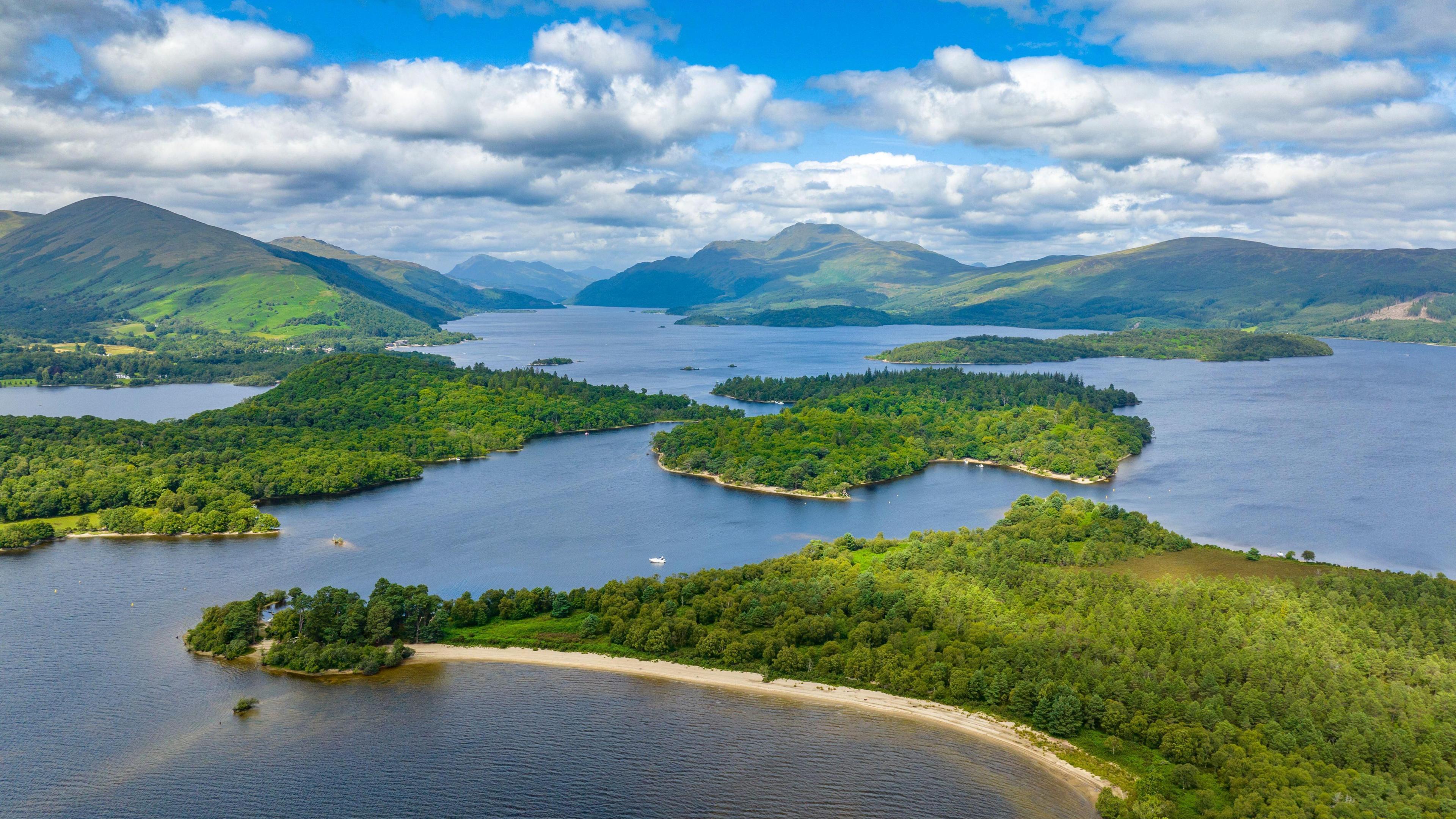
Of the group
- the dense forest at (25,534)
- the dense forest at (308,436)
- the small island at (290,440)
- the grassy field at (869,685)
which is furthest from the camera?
the dense forest at (308,436)

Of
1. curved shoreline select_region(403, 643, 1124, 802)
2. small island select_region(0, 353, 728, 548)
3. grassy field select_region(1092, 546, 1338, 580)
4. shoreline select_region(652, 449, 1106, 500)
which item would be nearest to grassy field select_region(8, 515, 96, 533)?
small island select_region(0, 353, 728, 548)

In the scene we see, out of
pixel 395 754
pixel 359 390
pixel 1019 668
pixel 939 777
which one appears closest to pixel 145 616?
pixel 395 754

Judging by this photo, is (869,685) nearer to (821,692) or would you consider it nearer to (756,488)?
(821,692)

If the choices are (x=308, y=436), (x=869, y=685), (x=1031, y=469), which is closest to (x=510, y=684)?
(x=869, y=685)

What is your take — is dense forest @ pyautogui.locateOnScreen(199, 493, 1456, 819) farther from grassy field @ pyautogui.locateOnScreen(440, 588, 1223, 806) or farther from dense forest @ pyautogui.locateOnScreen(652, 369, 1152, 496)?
dense forest @ pyautogui.locateOnScreen(652, 369, 1152, 496)

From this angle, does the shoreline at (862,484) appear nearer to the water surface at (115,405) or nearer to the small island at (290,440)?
the small island at (290,440)

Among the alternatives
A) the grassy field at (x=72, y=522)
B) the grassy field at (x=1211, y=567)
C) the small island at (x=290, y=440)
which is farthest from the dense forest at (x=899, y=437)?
the grassy field at (x=72, y=522)

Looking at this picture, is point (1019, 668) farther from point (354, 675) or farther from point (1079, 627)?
point (354, 675)
